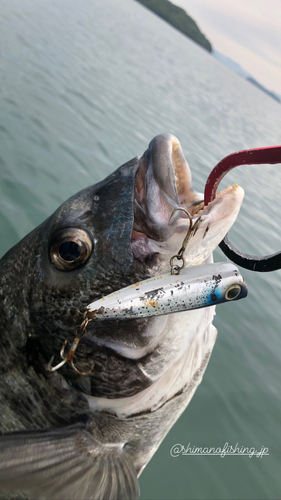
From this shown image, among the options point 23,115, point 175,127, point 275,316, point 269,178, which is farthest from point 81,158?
point 269,178

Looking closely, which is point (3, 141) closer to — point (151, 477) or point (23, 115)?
point (23, 115)

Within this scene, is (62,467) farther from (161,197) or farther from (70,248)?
(161,197)

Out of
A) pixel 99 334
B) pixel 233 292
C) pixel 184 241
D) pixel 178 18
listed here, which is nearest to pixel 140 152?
pixel 99 334

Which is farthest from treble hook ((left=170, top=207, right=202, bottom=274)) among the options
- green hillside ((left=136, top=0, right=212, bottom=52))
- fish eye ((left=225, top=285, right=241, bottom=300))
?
green hillside ((left=136, top=0, right=212, bottom=52))

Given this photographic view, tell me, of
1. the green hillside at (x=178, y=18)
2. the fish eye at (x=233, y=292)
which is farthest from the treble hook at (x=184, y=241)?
the green hillside at (x=178, y=18)

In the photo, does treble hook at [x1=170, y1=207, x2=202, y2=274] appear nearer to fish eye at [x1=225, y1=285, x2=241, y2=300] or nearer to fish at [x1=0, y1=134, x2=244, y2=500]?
fish at [x1=0, y1=134, x2=244, y2=500]

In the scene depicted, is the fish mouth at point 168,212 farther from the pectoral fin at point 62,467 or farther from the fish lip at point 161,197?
the pectoral fin at point 62,467
